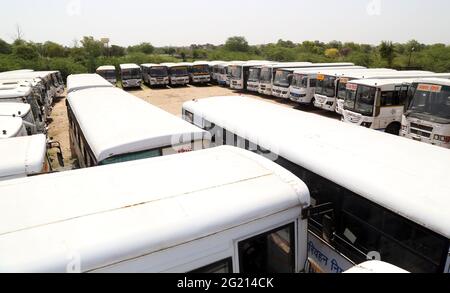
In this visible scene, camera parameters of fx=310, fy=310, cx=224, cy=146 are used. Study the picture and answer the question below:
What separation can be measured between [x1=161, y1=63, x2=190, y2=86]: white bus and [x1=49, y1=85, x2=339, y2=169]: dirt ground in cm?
76

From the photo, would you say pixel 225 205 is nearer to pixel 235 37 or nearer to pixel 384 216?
pixel 384 216

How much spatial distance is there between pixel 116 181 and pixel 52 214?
0.74m

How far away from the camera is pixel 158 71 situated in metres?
33.0

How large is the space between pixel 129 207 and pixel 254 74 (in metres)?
26.6

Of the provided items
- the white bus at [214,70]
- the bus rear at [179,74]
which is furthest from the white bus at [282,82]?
the bus rear at [179,74]

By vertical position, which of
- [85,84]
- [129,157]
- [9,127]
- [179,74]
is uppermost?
[85,84]

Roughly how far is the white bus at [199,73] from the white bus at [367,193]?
29923 mm

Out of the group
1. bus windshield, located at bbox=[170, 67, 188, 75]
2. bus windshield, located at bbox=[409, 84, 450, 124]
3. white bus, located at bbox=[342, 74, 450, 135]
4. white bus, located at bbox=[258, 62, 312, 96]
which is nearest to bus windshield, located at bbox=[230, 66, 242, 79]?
white bus, located at bbox=[258, 62, 312, 96]

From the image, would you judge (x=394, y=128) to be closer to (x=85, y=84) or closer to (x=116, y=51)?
(x=85, y=84)

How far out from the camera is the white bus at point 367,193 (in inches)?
136

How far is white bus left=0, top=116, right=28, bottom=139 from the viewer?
23.2ft

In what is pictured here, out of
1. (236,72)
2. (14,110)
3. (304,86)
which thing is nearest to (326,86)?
(304,86)
